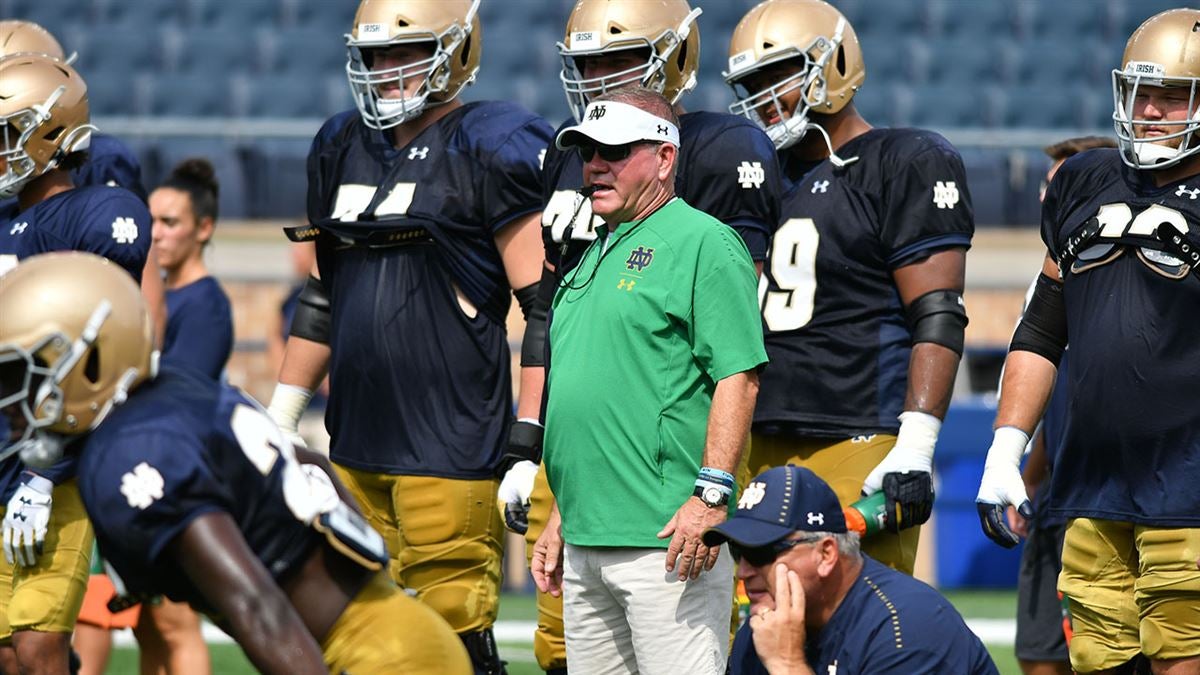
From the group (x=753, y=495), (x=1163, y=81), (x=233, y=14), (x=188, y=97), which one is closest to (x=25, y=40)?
(x=753, y=495)

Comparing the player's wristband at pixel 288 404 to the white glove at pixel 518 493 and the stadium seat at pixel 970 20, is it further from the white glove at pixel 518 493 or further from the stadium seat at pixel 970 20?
the stadium seat at pixel 970 20

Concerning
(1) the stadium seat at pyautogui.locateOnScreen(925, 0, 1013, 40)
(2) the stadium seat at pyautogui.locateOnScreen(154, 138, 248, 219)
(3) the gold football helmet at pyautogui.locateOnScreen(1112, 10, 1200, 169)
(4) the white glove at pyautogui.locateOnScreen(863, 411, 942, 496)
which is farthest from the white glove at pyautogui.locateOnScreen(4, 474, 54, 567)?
(1) the stadium seat at pyautogui.locateOnScreen(925, 0, 1013, 40)

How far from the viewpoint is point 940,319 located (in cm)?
459

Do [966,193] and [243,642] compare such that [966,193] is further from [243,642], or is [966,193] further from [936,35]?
[936,35]

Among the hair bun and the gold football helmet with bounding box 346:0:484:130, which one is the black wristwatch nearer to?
the gold football helmet with bounding box 346:0:484:130

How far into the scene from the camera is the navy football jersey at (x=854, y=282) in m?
4.68

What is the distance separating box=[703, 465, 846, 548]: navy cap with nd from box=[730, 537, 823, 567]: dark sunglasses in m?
0.02

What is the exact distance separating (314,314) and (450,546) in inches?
33.4

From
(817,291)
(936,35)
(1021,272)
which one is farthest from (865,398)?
(936,35)

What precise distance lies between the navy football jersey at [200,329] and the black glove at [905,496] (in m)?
2.66

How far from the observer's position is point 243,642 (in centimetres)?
280

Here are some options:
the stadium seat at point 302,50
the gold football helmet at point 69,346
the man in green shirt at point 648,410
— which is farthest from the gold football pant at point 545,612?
the stadium seat at point 302,50

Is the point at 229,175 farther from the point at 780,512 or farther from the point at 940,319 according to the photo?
the point at 780,512

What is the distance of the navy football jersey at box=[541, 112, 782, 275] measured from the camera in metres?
4.38
